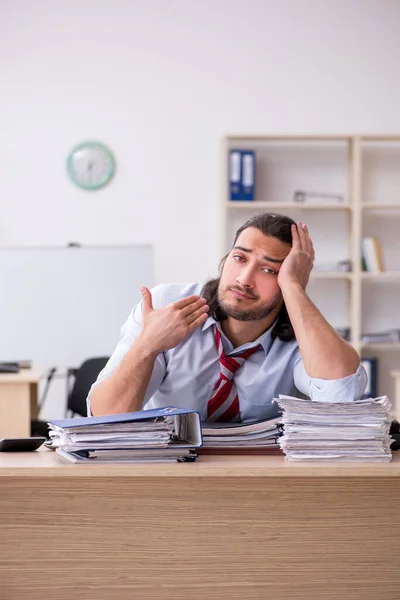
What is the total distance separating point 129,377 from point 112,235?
11.8ft

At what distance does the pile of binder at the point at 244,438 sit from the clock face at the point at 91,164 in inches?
154

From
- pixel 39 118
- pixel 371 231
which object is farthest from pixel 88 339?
pixel 371 231

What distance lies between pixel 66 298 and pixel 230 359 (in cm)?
271

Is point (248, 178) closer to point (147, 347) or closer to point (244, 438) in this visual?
point (147, 347)

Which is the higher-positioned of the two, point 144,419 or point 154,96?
point 154,96

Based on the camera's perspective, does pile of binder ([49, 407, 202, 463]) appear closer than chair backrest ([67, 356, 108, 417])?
Yes

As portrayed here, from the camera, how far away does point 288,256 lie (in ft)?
7.00

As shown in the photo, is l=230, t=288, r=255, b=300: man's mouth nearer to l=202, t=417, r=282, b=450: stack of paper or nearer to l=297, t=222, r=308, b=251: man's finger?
l=297, t=222, r=308, b=251: man's finger

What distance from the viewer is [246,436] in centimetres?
171

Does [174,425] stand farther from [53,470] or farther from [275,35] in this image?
[275,35]

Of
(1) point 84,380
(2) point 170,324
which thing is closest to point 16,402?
(1) point 84,380

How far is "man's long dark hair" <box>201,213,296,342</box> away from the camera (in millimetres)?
2195

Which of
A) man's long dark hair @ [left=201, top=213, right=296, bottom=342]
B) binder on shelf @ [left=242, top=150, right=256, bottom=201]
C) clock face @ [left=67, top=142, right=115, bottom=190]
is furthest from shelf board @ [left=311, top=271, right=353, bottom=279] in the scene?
man's long dark hair @ [left=201, top=213, right=296, bottom=342]

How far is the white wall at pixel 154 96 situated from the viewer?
5453mm
